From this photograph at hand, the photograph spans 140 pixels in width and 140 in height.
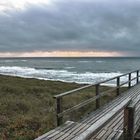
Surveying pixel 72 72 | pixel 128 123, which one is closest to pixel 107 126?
pixel 128 123

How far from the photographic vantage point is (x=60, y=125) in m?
6.82

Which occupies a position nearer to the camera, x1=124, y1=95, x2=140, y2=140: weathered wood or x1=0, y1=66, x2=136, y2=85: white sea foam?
x1=124, y1=95, x2=140, y2=140: weathered wood

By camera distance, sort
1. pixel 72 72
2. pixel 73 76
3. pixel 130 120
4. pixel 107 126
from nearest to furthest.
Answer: pixel 130 120 < pixel 107 126 < pixel 73 76 < pixel 72 72

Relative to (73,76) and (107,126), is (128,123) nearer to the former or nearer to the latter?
(107,126)

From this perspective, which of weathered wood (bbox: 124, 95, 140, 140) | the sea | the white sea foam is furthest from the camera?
the sea

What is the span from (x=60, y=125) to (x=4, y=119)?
342cm

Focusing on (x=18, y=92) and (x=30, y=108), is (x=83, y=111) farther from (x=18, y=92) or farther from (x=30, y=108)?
(x=18, y=92)

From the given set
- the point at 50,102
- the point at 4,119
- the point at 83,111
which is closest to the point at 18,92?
the point at 50,102

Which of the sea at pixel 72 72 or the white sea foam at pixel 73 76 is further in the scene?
the sea at pixel 72 72

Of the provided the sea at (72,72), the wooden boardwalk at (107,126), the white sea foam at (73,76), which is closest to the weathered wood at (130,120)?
the wooden boardwalk at (107,126)

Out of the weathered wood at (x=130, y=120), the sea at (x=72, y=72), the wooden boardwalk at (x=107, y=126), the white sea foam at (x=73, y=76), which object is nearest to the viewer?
the wooden boardwalk at (x=107, y=126)

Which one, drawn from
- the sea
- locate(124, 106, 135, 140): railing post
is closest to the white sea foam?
the sea

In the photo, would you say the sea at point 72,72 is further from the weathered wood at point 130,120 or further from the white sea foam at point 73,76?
the weathered wood at point 130,120

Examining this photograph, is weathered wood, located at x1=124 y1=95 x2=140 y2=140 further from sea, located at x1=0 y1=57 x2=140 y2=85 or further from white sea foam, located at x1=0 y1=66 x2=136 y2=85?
white sea foam, located at x1=0 y1=66 x2=136 y2=85
